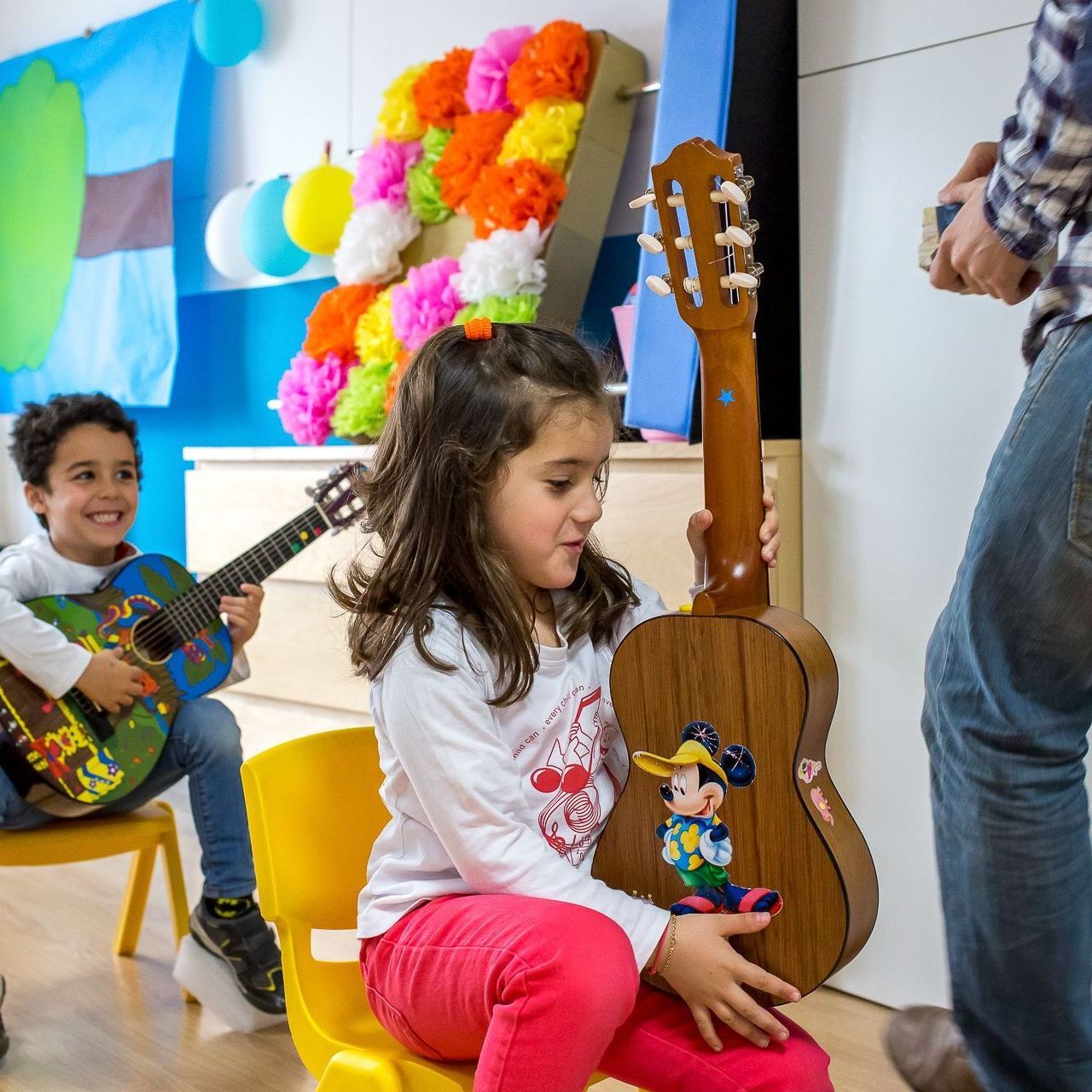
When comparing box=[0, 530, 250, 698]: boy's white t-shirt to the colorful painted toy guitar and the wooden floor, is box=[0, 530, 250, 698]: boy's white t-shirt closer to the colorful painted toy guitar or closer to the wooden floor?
the colorful painted toy guitar

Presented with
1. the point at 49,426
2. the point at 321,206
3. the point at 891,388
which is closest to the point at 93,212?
the point at 321,206

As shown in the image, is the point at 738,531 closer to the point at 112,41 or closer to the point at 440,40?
the point at 440,40

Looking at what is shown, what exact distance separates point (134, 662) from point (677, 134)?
110 cm

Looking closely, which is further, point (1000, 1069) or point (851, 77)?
point (851, 77)

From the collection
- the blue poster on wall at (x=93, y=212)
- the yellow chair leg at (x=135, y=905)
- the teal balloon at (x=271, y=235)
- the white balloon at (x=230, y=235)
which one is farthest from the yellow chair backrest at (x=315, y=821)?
the blue poster on wall at (x=93, y=212)

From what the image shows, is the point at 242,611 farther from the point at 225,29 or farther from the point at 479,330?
the point at 225,29

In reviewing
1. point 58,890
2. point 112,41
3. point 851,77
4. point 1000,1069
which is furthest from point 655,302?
point 112,41

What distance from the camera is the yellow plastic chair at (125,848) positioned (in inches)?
66.4

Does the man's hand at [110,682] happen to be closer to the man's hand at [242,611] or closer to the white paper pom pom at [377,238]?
the man's hand at [242,611]

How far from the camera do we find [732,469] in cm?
106

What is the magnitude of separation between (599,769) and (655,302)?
88 cm

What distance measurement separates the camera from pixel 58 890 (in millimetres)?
2291

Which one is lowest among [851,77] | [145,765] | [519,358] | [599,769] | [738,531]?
[145,765]

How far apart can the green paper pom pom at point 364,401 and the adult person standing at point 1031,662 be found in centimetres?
153
